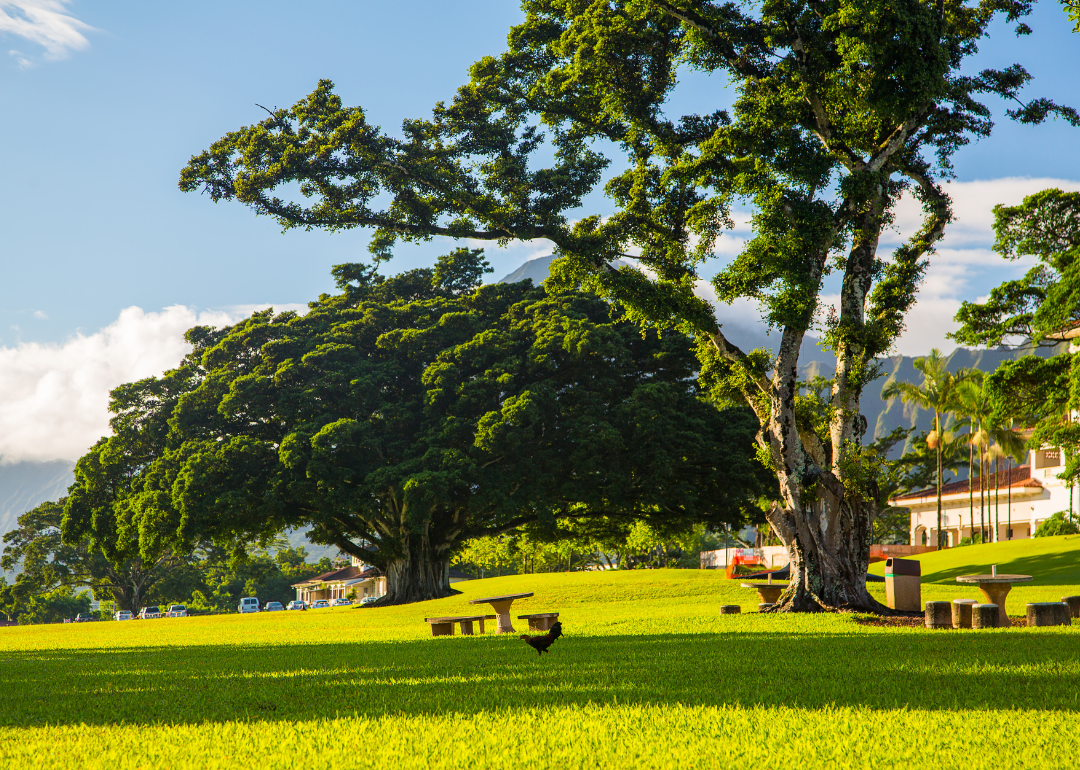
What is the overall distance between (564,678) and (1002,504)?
66.5 m

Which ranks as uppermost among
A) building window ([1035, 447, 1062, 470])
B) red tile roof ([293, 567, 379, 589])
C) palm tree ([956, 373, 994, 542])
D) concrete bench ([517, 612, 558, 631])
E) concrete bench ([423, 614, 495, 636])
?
palm tree ([956, 373, 994, 542])

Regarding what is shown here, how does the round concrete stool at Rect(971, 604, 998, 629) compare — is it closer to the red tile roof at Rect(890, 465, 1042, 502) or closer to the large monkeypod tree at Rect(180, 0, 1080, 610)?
the large monkeypod tree at Rect(180, 0, 1080, 610)

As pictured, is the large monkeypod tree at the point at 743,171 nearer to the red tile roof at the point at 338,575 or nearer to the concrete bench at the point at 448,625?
the concrete bench at the point at 448,625

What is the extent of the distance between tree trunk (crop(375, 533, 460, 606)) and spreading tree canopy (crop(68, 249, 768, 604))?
9cm

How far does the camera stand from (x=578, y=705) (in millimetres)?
7188

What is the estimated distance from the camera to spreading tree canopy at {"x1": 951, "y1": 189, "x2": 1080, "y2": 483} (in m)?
18.6

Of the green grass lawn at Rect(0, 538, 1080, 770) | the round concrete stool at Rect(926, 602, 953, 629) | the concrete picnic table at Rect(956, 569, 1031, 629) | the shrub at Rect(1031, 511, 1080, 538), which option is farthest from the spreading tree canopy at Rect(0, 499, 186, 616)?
the round concrete stool at Rect(926, 602, 953, 629)

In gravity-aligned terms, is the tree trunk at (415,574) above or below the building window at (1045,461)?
below

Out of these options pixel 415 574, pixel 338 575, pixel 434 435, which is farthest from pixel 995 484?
pixel 338 575

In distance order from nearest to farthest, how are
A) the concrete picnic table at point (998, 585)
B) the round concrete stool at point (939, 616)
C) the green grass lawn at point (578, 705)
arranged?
the green grass lawn at point (578, 705) → the round concrete stool at point (939, 616) → the concrete picnic table at point (998, 585)

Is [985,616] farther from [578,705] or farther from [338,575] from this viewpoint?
[338,575]

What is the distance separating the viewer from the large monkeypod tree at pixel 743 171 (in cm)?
1944

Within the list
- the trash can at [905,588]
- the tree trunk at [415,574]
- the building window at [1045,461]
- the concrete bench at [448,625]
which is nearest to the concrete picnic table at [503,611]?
the concrete bench at [448,625]

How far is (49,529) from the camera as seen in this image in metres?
Result: 69.1
